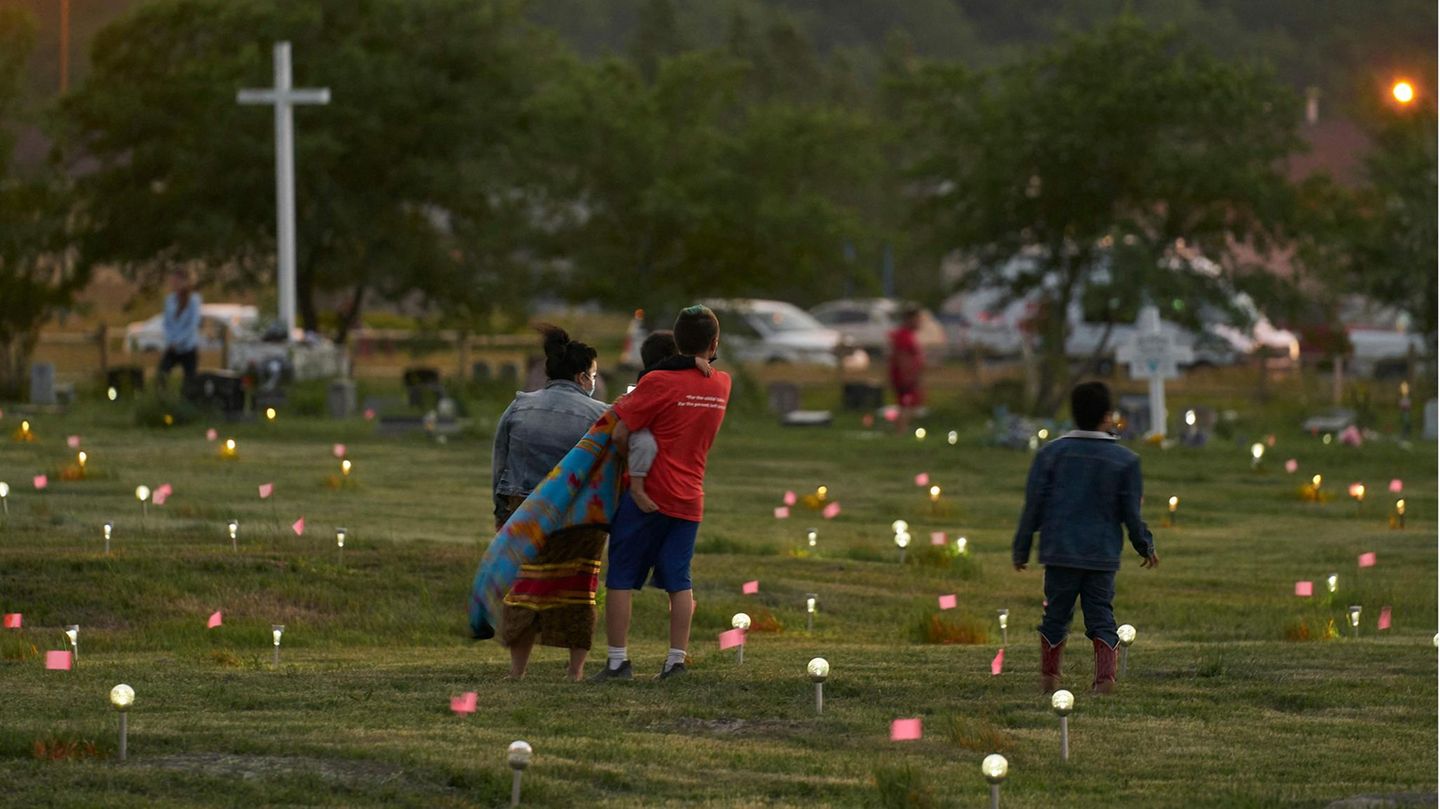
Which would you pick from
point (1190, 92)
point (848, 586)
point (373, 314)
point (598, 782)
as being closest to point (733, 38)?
point (373, 314)

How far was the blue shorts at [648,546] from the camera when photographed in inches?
410

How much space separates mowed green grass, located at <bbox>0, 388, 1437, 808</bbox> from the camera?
326 inches

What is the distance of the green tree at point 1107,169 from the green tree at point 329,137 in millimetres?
7965

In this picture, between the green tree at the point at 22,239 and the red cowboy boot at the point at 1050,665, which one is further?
the green tree at the point at 22,239

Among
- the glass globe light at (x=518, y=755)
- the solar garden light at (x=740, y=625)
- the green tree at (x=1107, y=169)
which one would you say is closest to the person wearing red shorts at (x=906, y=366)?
the green tree at (x=1107, y=169)

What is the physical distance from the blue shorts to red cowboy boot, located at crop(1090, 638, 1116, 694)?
178 centimetres

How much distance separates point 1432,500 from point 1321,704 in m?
13.1

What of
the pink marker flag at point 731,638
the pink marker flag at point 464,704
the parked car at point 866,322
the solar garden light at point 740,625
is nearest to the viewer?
the pink marker flag at point 464,704

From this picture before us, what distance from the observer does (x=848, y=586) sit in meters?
15.5

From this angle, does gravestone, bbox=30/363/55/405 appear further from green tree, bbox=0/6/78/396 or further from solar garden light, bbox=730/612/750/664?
solar garden light, bbox=730/612/750/664

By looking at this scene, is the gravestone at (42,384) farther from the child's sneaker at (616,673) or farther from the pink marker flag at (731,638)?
the pink marker flag at (731,638)

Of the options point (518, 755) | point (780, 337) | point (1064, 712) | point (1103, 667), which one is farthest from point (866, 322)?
point (518, 755)

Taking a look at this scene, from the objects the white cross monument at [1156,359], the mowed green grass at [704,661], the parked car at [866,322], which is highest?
the parked car at [866,322]

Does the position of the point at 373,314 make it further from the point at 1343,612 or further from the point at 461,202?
the point at 1343,612
